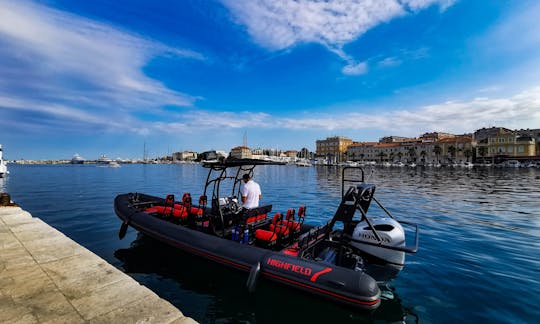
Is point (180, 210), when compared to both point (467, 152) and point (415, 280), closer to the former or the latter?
point (415, 280)

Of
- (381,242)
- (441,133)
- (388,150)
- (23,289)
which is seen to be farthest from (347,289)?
(441,133)

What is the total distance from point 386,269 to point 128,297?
5.39m

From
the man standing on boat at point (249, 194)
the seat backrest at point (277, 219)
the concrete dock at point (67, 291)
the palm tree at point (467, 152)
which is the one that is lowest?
the concrete dock at point (67, 291)

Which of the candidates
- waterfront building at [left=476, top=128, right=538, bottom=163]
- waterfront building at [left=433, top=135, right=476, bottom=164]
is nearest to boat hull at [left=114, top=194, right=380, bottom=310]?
waterfront building at [left=476, top=128, right=538, bottom=163]

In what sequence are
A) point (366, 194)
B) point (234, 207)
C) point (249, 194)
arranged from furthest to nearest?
point (249, 194) → point (234, 207) → point (366, 194)

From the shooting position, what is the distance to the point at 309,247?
6.32 m

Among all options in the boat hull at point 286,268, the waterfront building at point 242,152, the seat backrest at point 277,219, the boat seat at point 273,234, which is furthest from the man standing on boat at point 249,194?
the waterfront building at point 242,152

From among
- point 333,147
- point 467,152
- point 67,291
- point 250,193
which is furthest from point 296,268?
point 333,147

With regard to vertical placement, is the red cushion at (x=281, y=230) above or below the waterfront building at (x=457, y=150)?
below

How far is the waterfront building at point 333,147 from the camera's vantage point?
154038mm

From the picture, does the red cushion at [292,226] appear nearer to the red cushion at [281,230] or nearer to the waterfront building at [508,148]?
the red cushion at [281,230]

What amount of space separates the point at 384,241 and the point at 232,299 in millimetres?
3713

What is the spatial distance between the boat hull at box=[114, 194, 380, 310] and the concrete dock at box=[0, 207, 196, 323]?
7.49 feet

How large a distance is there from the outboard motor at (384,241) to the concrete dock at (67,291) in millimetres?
4388
